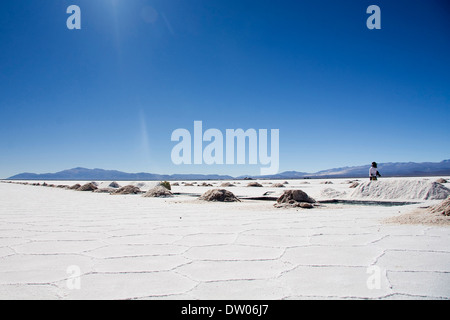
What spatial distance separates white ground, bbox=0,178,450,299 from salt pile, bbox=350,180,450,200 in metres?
4.16

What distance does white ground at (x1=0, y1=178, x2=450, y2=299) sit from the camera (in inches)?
55.6

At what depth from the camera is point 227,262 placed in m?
1.90

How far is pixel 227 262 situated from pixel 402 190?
21.5 ft

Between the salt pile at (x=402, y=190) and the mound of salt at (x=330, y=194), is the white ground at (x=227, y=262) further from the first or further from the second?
the mound of salt at (x=330, y=194)

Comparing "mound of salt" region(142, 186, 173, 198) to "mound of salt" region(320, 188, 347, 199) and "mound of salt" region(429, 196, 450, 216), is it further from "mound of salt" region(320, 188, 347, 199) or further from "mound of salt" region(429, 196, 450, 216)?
"mound of salt" region(429, 196, 450, 216)

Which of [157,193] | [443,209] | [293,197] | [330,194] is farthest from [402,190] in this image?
[157,193]

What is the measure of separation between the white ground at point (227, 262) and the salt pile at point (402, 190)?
164 inches

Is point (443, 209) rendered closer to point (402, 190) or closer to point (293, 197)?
point (293, 197)

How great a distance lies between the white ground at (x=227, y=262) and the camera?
1.41 meters

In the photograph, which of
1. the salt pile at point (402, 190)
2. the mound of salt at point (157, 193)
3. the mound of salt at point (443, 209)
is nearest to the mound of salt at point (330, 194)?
the salt pile at point (402, 190)
